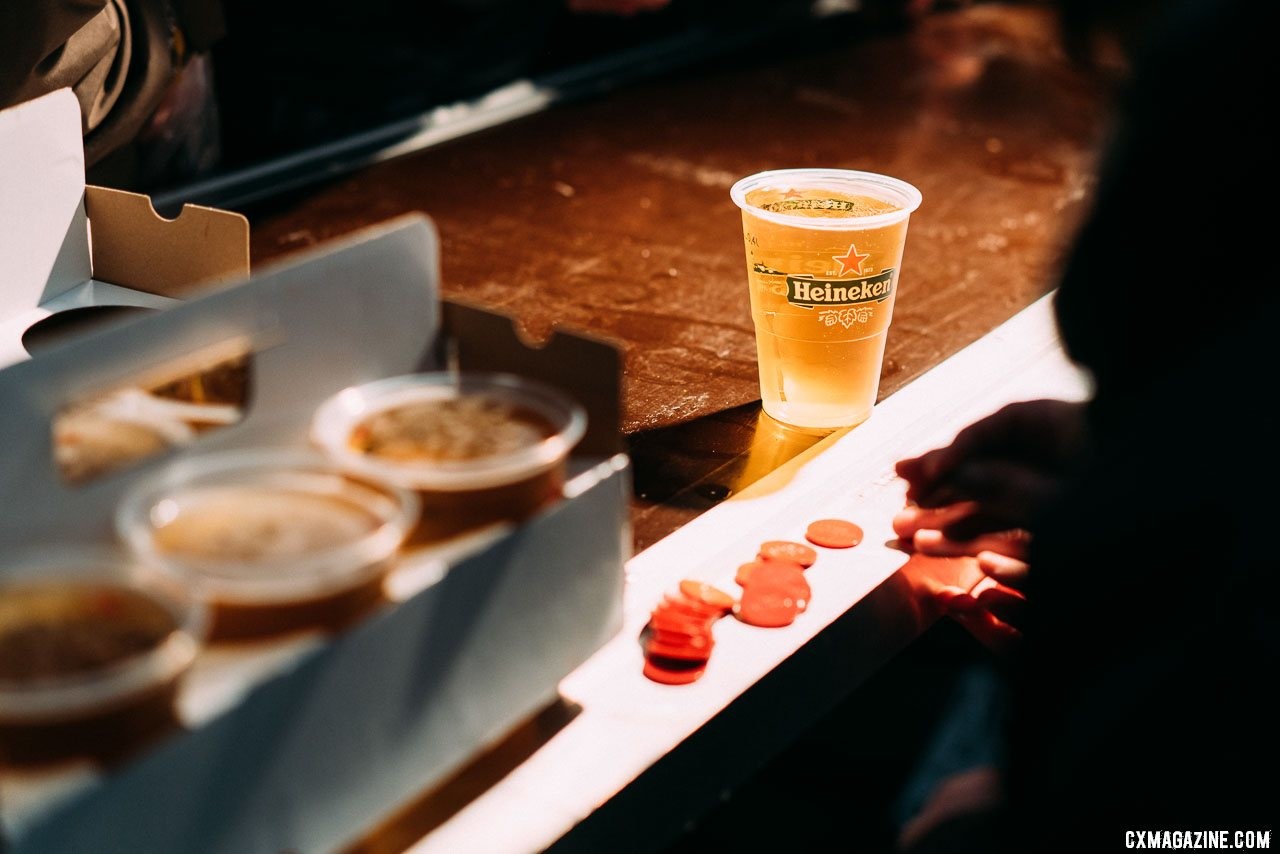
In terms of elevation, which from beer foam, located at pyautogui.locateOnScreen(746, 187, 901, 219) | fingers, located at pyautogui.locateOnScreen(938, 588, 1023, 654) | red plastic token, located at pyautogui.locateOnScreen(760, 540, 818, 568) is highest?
beer foam, located at pyautogui.locateOnScreen(746, 187, 901, 219)

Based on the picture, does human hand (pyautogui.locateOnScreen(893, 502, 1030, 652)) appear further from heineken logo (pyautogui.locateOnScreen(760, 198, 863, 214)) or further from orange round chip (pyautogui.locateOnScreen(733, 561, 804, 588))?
heineken logo (pyautogui.locateOnScreen(760, 198, 863, 214))

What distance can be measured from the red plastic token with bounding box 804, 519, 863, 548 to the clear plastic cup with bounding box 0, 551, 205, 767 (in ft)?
2.30

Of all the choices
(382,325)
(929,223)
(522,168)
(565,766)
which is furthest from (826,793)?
(382,325)

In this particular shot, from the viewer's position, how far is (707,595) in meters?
1.11

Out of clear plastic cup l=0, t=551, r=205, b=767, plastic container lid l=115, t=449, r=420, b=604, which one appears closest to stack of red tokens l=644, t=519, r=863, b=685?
plastic container lid l=115, t=449, r=420, b=604

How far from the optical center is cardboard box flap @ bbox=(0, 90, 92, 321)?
1.25 m

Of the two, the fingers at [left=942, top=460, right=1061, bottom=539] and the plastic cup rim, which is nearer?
the fingers at [left=942, top=460, right=1061, bottom=539]

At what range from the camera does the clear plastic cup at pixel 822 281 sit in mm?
1319

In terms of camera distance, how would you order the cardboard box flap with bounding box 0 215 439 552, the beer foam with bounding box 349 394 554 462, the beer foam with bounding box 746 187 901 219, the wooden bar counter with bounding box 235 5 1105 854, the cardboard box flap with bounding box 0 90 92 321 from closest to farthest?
the cardboard box flap with bounding box 0 215 439 552 → the beer foam with bounding box 349 394 554 462 → the wooden bar counter with bounding box 235 5 1105 854 → the cardboard box flap with bounding box 0 90 92 321 → the beer foam with bounding box 746 187 901 219

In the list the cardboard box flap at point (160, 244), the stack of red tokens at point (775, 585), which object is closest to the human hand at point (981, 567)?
the stack of red tokens at point (775, 585)

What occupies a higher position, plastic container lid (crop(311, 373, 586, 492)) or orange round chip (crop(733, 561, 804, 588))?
plastic container lid (crop(311, 373, 586, 492))

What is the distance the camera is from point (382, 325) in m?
0.91

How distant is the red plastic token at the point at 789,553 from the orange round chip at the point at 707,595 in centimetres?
9

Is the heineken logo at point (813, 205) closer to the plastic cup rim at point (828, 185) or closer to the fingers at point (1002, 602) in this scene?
the plastic cup rim at point (828, 185)
